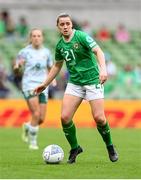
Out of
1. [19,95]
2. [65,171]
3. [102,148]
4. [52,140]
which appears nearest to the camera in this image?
[65,171]

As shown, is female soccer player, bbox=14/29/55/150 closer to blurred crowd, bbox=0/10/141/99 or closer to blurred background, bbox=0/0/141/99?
blurred crowd, bbox=0/10/141/99

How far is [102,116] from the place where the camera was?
12.8m

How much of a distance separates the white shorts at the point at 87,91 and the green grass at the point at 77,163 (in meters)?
1.12

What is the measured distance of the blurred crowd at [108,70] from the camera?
92.7 ft

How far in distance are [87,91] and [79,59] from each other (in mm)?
545

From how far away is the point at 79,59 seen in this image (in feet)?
42.4

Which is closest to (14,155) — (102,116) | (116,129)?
(102,116)

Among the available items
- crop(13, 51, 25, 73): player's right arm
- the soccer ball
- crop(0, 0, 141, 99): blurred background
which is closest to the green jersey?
the soccer ball

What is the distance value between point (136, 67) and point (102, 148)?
12.8 metres

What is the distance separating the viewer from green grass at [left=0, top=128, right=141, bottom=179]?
1127 centimetres

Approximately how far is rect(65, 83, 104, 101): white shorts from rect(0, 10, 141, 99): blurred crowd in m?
13.7

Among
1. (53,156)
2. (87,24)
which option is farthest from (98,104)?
(87,24)

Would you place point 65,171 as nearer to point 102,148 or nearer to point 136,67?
point 102,148

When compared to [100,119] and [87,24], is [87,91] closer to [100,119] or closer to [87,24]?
[100,119]
